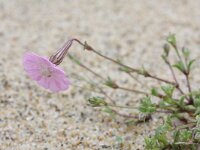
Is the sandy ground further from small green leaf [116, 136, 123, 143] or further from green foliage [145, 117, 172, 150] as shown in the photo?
green foliage [145, 117, 172, 150]

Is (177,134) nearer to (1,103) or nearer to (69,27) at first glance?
(1,103)

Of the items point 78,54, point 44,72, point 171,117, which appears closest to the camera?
point 44,72

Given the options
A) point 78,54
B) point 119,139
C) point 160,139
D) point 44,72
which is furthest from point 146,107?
point 78,54

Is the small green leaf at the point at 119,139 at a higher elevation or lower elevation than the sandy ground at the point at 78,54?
lower

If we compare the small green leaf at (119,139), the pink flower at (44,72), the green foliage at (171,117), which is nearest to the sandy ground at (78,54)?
the small green leaf at (119,139)

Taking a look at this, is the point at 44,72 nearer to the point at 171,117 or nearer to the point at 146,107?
the point at 146,107

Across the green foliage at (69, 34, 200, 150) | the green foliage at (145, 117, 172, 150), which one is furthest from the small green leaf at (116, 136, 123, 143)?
the green foliage at (145, 117, 172, 150)

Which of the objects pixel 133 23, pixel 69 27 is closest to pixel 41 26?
pixel 69 27

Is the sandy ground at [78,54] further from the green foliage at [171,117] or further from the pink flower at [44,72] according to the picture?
the pink flower at [44,72]
